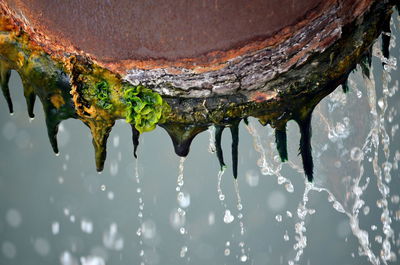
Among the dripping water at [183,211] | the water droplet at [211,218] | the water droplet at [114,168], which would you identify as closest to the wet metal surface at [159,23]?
the water droplet at [114,168]

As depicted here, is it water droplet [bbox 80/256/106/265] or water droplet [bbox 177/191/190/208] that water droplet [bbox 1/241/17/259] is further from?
water droplet [bbox 177/191/190/208]

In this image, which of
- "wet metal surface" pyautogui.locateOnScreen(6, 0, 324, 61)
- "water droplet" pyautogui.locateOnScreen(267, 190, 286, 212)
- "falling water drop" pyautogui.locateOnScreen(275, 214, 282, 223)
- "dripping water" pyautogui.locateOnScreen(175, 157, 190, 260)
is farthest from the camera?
"water droplet" pyautogui.locateOnScreen(267, 190, 286, 212)

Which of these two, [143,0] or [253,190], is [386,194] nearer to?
[253,190]

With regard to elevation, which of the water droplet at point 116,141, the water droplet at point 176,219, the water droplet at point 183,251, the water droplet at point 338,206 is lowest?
the water droplet at point 183,251

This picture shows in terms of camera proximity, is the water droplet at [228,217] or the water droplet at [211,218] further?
the water droplet at [228,217]

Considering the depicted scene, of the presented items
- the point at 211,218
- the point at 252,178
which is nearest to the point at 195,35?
the point at 252,178

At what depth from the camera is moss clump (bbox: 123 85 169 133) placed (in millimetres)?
673

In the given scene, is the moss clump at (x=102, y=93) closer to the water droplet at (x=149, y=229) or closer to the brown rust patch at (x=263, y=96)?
the brown rust patch at (x=263, y=96)

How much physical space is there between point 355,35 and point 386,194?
220 inches

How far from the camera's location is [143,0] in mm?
607

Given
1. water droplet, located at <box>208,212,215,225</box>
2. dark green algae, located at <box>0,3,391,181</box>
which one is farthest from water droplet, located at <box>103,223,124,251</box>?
dark green algae, located at <box>0,3,391,181</box>

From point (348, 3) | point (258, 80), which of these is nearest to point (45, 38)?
point (258, 80)

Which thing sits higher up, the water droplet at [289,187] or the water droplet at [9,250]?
the water droplet at [289,187]

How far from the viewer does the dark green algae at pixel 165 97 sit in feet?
2.09
